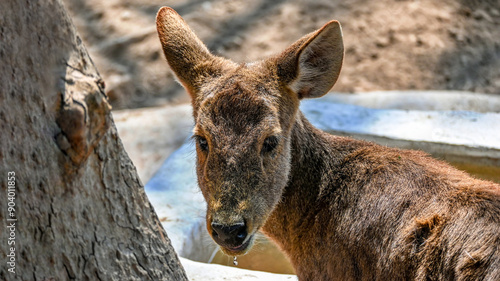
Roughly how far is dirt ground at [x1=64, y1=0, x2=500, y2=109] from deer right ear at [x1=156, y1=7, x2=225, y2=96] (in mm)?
5795

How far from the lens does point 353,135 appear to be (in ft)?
20.2

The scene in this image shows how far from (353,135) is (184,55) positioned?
2513 mm

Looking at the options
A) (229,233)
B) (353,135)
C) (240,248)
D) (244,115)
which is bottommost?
(353,135)

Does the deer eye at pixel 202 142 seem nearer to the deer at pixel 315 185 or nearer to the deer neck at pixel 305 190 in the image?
the deer at pixel 315 185

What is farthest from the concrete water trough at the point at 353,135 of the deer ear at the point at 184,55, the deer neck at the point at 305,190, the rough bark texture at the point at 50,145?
the rough bark texture at the point at 50,145

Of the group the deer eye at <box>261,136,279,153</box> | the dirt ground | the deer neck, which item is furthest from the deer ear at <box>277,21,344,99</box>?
the dirt ground

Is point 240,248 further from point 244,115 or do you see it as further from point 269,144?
point 244,115

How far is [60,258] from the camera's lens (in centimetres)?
257

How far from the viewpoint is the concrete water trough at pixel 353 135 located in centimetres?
518

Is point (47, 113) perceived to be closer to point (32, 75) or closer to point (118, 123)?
point (32, 75)

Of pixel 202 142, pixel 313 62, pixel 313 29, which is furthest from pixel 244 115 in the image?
pixel 313 29

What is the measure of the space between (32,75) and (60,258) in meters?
0.81

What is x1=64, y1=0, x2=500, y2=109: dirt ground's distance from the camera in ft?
34.1

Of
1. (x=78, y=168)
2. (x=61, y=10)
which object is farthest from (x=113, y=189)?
(x=61, y=10)
